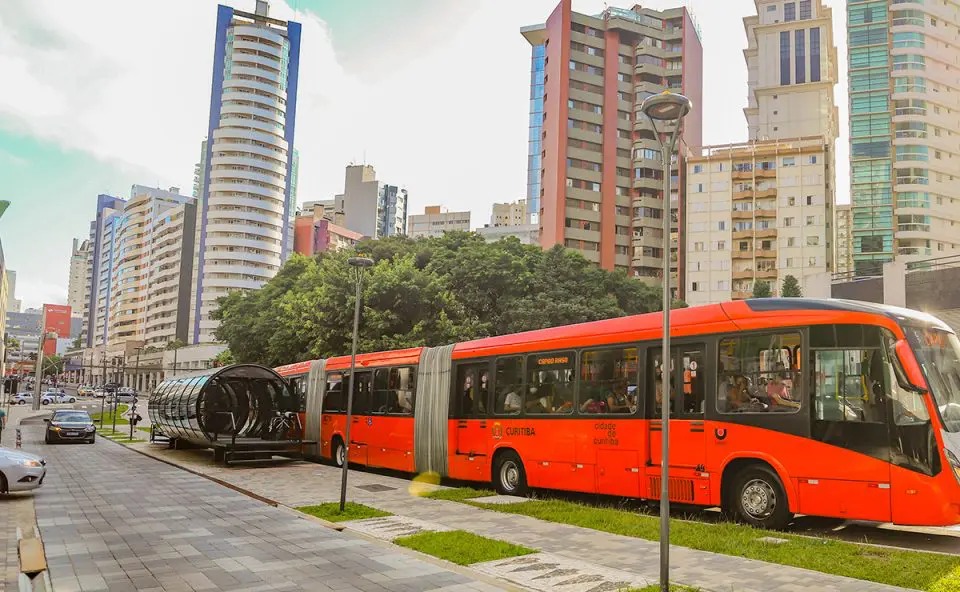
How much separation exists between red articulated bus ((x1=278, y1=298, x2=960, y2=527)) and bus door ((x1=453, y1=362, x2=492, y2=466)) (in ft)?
0.13

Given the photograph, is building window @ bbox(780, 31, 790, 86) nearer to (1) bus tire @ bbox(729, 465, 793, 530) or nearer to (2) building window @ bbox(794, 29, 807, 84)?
(2) building window @ bbox(794, 29, 807, 84)

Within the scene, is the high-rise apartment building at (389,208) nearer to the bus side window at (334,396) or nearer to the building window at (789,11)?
the building window at (789,11)

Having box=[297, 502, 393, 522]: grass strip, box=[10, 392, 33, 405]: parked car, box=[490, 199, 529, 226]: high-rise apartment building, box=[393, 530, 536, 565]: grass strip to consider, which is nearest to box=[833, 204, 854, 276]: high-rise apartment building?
box=[490, 199, 529, 226]: high-rise apartment building

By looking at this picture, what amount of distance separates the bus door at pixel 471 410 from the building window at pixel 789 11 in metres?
87.1

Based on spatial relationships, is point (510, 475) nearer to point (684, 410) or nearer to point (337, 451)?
point (684, 410)

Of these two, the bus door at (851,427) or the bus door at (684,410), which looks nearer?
the bus door at (851,427)

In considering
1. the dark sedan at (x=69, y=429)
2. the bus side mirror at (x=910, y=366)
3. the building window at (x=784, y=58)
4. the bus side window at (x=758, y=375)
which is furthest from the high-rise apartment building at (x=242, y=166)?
the bus side mirror at (x=910, y=366)

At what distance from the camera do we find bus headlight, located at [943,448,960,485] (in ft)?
31.2

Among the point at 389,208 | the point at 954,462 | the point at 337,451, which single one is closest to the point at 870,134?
the point at 337,451

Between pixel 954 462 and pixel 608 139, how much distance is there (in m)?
77.2

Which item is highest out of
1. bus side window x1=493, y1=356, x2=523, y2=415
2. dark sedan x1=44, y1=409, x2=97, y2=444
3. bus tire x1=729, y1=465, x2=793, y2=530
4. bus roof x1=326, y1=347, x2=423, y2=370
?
bus roof x1=326, y1=347, x2=423, y2=370

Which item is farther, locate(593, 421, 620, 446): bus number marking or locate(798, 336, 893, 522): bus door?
locate(593, 421, 620, 446): bus number marking

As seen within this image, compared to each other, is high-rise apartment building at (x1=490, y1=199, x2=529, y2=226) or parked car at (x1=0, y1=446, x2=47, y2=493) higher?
high-rise apartment building at (x1=490, y1=199, x2=529, y2=226)

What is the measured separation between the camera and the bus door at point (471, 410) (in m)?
17.0
